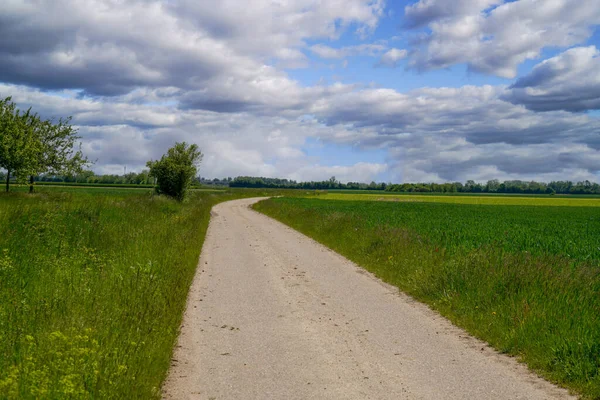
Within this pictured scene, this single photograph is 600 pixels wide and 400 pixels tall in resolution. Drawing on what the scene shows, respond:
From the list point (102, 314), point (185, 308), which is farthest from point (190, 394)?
point (185, 308)

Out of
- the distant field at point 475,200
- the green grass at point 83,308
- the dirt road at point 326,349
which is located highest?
the distant field at point 475,200

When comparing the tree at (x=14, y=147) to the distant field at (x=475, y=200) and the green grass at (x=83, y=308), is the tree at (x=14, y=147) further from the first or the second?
A: the distant field at (x=475, y=200)

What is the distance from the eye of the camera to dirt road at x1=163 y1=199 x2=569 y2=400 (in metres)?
6.16

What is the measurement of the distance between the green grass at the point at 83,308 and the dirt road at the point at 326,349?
0.57m

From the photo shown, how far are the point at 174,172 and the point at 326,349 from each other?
47.0 m

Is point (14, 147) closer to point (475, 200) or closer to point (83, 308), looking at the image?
point (83, 308)

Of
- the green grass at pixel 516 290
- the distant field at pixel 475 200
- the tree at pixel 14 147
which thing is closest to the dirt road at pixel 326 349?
the green grass at pixel 516 290

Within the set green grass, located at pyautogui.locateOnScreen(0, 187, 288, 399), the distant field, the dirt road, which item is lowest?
the dirt road

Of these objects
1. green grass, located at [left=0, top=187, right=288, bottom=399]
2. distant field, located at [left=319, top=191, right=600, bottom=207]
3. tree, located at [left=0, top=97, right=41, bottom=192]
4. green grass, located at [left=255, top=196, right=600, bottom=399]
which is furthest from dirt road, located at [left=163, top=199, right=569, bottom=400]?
distant field, located at [left=319, top=191, right=600, bottom=207]

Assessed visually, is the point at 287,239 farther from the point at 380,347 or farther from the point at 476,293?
the point at 380,347

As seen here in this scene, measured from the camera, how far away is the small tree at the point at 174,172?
52.4 metres

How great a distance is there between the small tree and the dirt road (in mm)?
40600

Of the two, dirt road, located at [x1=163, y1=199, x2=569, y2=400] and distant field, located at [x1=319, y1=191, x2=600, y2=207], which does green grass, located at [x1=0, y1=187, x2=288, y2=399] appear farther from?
distant field, located at [x1=319, y1=191, x2=600, y2=207]

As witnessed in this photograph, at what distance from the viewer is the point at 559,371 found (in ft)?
22.3
